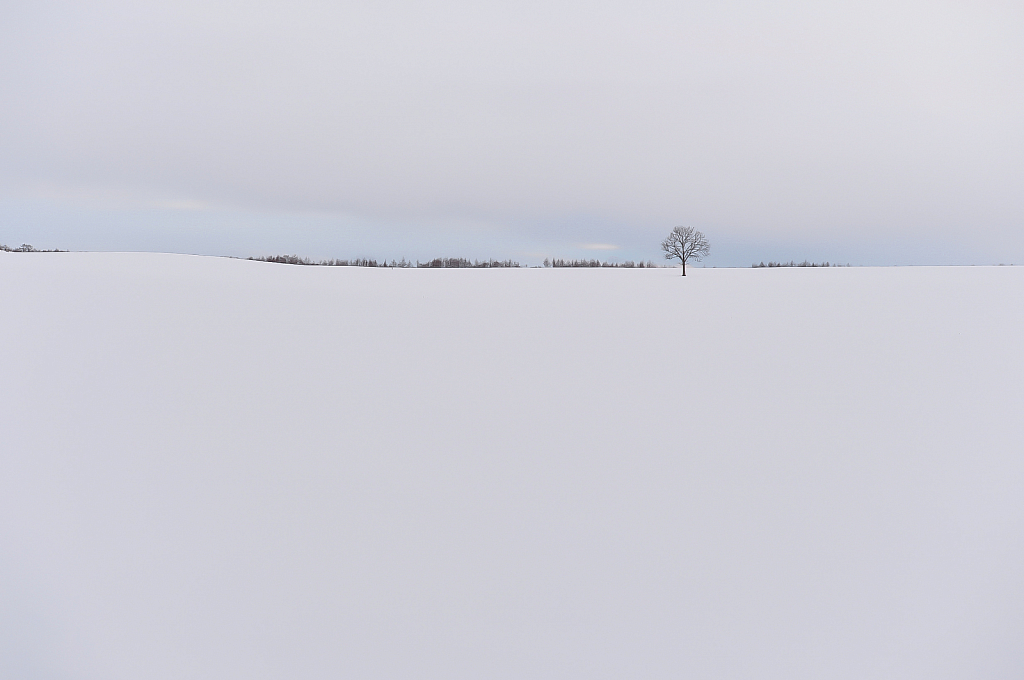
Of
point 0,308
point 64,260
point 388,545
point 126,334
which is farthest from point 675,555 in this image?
point 64,260

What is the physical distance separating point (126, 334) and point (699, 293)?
14.9 m

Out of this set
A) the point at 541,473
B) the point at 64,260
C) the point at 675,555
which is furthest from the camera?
the point at 64,260

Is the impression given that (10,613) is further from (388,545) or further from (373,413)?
(373,413)

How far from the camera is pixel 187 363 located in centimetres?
871

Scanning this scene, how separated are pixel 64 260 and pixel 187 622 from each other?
1710 cm

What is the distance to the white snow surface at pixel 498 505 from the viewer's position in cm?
395

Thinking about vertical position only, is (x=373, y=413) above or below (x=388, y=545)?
above

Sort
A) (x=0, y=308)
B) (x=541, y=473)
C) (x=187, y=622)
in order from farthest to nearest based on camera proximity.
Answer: (x=0, y=308) < (x=541, y=473) < (x=187, y=622)

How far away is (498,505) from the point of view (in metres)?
5.23

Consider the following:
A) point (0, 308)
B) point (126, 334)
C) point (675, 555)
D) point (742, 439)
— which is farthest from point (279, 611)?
point (0, 308)

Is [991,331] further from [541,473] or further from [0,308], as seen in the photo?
[0,308]

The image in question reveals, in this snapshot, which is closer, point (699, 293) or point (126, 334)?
point (126, 334)

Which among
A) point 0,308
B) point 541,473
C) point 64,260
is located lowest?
point 541,473

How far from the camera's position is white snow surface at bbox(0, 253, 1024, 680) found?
3.95m
